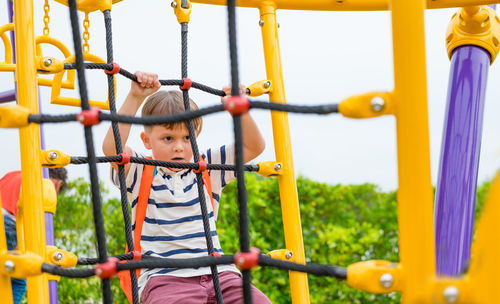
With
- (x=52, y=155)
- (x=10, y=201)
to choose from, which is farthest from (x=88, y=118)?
(x=10, y=201)

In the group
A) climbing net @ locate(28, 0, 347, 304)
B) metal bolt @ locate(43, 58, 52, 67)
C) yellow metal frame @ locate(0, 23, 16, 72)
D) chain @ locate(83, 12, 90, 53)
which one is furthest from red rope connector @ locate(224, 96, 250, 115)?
yellow metal frame @ locate(0, 23, 16, 72)

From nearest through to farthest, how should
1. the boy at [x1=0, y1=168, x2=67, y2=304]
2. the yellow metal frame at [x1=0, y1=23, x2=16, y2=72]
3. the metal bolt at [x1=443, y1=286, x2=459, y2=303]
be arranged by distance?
the metal bolt at [x1=443, y1=286, x2=459, y2=303] < the yellow metal frame at [x1=0, y1=23, x2=16, y2=72] < the boy at [x1=0, y1=168, x2=67, y2=304]

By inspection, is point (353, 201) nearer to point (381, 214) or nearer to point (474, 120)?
point (381, 214)

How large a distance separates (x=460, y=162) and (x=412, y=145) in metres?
0.66

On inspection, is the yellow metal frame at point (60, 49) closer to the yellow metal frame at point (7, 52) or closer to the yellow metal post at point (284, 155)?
the yellow metal frame at point (7, 52)

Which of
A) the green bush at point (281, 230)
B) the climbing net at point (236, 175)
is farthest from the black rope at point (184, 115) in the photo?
the green bush at point (281, 230)

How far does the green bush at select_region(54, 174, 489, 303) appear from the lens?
3.01 m

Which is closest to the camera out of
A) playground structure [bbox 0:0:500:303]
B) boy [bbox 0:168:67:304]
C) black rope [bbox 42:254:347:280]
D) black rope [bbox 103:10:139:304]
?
playground structure [bbox 0:0:500:303]

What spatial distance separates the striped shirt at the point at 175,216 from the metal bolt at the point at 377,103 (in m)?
0.85

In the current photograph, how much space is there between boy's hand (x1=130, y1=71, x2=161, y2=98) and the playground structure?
6cm

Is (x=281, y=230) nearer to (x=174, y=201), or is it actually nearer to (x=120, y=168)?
(x=174, y=201)

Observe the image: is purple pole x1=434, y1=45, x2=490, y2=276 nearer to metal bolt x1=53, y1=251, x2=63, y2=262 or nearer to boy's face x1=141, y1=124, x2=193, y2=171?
boy's face x1=141, y1=124, x2=193, y2=171

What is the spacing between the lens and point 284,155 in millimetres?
1515

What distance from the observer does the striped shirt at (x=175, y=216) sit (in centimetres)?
146
